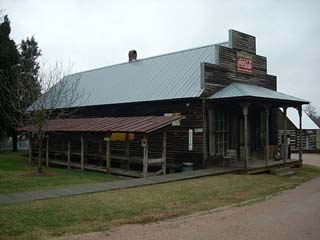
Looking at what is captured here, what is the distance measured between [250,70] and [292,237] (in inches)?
656

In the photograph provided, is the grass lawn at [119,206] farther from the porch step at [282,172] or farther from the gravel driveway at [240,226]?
the porch step at [282,172]

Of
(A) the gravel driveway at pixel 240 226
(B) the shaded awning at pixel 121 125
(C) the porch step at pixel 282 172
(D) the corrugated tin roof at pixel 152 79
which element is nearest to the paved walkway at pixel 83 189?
(B) the shaded awning at pixel 121 125

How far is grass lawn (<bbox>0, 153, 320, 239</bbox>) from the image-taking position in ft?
26.9

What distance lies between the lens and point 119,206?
10.3m

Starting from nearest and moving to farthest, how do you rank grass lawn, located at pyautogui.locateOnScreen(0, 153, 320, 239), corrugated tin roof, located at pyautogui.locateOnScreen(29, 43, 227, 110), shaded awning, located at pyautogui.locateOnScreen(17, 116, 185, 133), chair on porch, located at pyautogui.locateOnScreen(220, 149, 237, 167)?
grass lawn, located at pyautogui.locateOnScreen(0, 153, 320, 239), shaded awning, located at pyautogui.locateOnScreen(17, 116, 185, 133), chair on porch, located at pyautogui.locateOnScreen(220, 149, 237, 167), corrugated tin roof, located at pyautogui.locateOnScreen(29, 43, 227, 110)

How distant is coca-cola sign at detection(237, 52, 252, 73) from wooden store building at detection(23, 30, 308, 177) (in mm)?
55

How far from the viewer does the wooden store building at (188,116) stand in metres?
19.5

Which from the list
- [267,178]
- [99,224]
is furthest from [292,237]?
[267,178]

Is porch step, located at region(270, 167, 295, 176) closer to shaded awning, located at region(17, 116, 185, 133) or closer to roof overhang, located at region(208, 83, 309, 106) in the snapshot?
roof overhang, located at region(208, 83, 309, 106)

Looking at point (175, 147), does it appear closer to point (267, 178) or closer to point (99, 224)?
point (267, 178)

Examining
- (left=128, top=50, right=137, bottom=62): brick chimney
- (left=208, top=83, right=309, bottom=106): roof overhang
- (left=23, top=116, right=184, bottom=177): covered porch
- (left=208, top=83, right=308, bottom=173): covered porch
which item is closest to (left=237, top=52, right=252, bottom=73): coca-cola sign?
(left=208, top=83, right=308, bottom=173): covered porch

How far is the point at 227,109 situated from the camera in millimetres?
21500

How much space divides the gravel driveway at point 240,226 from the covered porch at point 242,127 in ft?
26.9

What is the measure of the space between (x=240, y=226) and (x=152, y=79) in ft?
55.2
